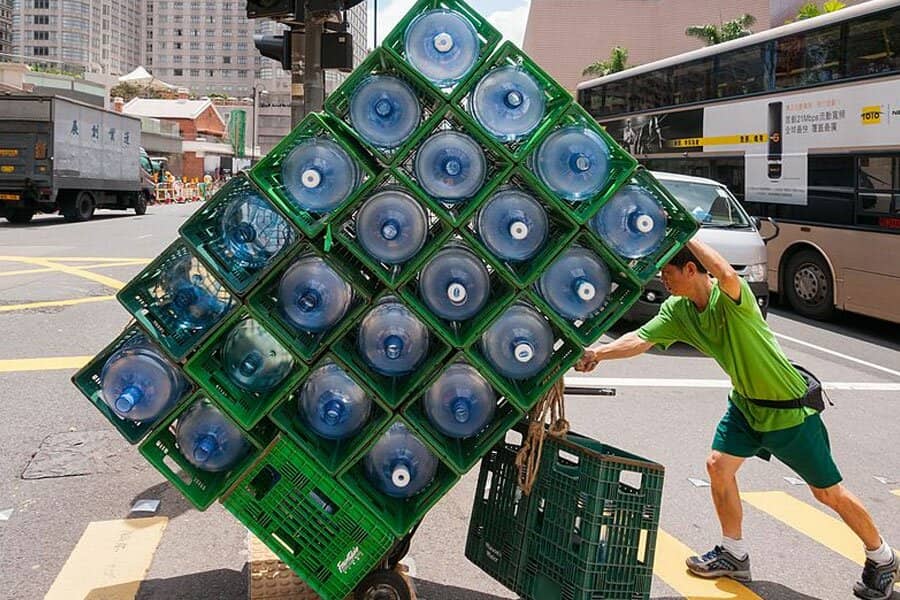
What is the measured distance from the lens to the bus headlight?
10453 millimetres

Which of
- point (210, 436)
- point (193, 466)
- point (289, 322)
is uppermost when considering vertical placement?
point (289, 322)

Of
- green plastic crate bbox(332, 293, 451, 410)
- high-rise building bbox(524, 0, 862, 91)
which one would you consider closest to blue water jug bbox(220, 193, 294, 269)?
green plastic crate bbox(332, 293, 451, 410)

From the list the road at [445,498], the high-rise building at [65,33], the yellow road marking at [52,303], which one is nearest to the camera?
the road at [445,498]

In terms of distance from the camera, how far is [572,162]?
3.39 m

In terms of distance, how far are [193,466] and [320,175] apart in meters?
1.28

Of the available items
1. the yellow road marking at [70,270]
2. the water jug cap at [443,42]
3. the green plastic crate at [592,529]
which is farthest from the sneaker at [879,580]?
the yellow road marking at [70,270]

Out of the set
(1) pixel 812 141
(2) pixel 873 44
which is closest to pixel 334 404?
(2) pixel 873 44

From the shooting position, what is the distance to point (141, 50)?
6644 inches

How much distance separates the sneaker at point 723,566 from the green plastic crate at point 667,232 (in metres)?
1.63

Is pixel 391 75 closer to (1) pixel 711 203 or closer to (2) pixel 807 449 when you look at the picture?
(2) pixel 807 449

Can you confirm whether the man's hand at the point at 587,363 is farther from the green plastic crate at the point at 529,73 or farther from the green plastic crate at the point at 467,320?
the green plastic crate at the point at 529,73

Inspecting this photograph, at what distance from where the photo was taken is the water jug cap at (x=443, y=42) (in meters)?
3.28

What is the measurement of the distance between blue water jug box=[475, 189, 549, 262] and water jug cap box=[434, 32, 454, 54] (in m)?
0.57

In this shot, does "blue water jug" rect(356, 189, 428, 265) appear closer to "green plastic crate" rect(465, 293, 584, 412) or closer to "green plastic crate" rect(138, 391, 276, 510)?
"green plastic crate" rect(465, 293, 584, 412)
